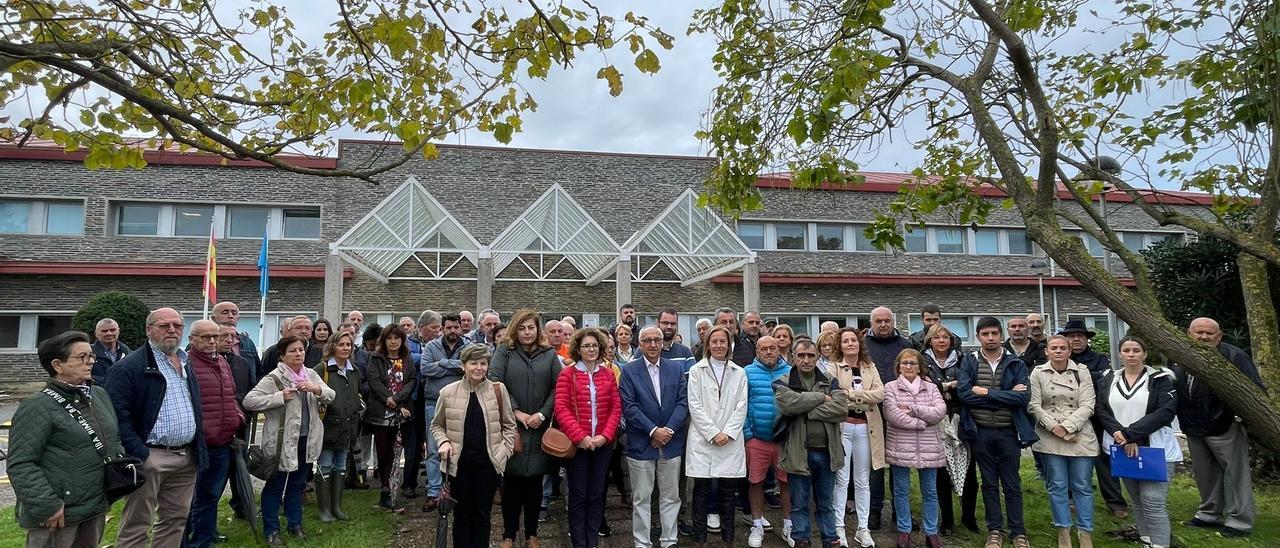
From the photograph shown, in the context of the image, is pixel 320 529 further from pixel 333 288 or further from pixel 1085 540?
pixel 333 288

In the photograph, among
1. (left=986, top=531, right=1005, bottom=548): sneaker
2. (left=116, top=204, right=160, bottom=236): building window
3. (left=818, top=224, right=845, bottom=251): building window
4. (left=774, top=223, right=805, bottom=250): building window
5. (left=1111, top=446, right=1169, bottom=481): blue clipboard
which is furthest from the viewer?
(left=818, top=224, right=845, bottom=251): building window

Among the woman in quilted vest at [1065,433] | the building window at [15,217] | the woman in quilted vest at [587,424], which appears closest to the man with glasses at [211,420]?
the woman in quilted vest at [587,424]

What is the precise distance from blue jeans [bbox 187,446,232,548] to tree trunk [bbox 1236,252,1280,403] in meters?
7.89

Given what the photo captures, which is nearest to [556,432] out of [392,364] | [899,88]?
[392,364]

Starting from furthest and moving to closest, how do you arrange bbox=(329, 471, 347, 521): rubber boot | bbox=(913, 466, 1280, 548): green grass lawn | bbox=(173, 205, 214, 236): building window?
bbox=(173, 205, 214, 236): building window, bbox=(329, 471, 347, 521): rubber boot, bbox=(913, 466, 1280, 548): green grass lawn

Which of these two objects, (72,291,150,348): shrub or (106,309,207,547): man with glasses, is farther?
(72,291,150,348): shrub

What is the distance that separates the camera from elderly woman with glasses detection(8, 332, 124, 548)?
3434mm

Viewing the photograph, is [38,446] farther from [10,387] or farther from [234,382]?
[10,387]

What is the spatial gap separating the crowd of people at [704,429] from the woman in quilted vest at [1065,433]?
2cm

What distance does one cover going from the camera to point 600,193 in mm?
22312

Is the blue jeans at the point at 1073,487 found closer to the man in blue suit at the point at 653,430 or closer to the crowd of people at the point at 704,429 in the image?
the crowd of people at the point at 704,429

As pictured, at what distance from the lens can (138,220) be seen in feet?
63.5

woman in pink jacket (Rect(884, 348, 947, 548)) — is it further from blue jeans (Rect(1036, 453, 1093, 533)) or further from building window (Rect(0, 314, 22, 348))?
building window (Rect(0, 314, 22, 348))

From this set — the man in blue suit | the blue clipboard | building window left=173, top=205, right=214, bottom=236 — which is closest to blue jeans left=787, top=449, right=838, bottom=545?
the man in blue suit
